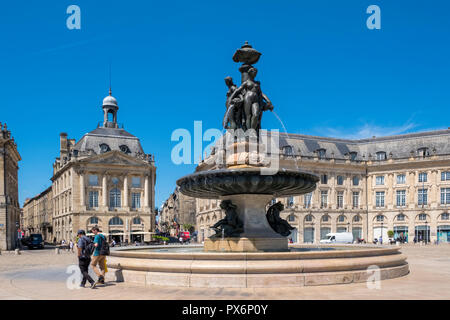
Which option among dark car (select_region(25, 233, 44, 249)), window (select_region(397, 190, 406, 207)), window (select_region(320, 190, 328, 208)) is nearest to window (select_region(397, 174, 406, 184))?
window (select_region(397, 190, 406, 207))

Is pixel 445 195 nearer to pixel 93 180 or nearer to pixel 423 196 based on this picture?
pixel 423 196

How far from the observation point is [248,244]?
12.6m

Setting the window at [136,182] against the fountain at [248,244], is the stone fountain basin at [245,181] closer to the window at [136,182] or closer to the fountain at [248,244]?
the fountain at [248,244]

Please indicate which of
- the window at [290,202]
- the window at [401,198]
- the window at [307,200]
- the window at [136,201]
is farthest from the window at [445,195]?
the window at [136,201]

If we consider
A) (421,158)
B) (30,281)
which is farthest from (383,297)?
(421,158)

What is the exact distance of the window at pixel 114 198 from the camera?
64.9 meters

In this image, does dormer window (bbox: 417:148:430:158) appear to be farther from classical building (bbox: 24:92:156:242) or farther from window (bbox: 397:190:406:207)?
classical building (bbox: 24:92:156:242)

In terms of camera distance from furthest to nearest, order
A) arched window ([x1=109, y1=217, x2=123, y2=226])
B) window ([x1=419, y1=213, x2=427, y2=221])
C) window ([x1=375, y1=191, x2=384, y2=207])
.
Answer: window ([x1=375, y1=191, x2=384, y2=207])
window ([x1=419, y1=213, x2=427, y2=221])
arched window ([x1=109, y1=217, x2=123, y2=226])

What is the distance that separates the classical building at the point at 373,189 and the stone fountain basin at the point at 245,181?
51.7 metres

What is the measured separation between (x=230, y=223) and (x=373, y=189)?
204 feet

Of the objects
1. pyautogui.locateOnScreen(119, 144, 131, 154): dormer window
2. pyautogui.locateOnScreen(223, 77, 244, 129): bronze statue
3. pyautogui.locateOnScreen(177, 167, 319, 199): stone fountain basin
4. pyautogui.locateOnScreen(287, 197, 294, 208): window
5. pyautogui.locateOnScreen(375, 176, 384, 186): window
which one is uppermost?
pyautogui.locateOnScreen(119, 144, 131, 154): dormer window

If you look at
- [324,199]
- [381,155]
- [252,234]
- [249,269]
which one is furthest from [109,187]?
[249,269]

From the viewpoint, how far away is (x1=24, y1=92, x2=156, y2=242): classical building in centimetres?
6284
